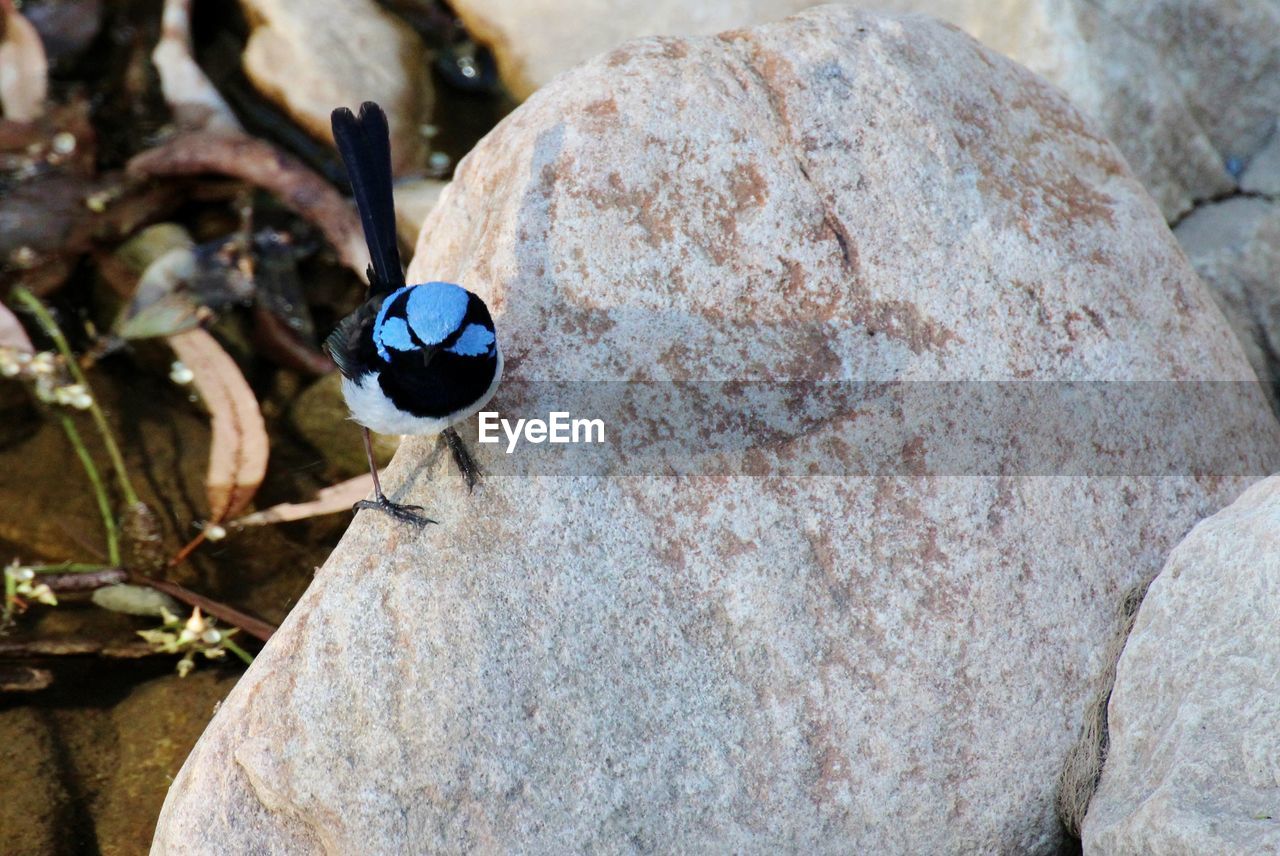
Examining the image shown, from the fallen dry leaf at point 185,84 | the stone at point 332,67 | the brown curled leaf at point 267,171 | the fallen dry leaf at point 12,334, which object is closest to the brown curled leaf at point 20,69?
the fallen dry leaf at point 185,84

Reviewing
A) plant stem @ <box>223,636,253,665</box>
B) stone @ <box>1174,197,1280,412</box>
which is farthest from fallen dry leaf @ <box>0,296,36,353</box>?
stone @ <box>1174,197,1280,412</box>

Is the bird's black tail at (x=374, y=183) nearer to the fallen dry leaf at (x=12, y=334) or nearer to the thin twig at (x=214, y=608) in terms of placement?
the thin twig at (x=214, y=608)

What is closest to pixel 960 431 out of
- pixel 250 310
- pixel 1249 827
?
pixel 1249 827

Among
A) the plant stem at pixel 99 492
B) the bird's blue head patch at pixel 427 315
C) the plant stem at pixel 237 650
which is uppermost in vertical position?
the bird's blue head patch at pixel 427 315

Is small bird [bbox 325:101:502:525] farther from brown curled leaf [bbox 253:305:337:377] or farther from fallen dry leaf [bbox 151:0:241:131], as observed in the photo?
fallen dry leaf [bbox 151:0:241:131]

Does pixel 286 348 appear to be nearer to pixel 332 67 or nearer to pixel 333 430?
pixel 333 430

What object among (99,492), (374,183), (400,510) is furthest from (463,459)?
(99,492)
